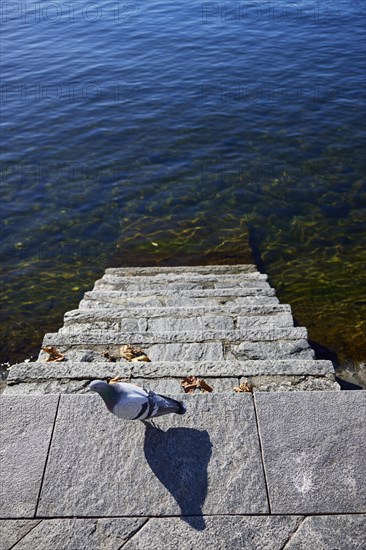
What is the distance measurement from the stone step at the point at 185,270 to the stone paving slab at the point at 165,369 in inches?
186

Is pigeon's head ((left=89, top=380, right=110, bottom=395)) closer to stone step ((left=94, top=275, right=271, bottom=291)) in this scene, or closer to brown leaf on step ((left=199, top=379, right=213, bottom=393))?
brown leaf on step ((left=199, top=379, right=213, bottom=393))

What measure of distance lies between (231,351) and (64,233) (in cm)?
716

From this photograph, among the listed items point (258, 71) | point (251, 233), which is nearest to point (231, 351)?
point (251, 233)

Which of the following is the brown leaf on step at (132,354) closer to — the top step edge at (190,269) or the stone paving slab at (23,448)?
the stone paving slab at (23,448)

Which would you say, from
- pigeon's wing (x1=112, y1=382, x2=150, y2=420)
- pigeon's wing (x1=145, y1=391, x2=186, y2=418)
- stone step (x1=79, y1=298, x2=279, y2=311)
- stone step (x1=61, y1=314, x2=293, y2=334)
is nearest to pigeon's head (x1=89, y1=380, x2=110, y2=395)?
pigeon's wing (x1=112, y1=382, x2=150, y2=420)

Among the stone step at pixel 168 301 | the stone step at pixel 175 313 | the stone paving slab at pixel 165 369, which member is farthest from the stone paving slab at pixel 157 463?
the stone step at pixel 168 301

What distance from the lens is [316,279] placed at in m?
11.0

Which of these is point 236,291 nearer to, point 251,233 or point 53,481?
point 251,233

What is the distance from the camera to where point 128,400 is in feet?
15.6

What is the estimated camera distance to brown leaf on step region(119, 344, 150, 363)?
21.6 feet

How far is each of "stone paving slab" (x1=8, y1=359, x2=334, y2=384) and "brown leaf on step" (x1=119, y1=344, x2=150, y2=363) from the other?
44 cm

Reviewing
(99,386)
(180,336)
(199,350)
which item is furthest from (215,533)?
(180,336)

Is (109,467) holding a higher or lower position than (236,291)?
higher

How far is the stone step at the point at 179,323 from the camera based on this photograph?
25.0 feet
